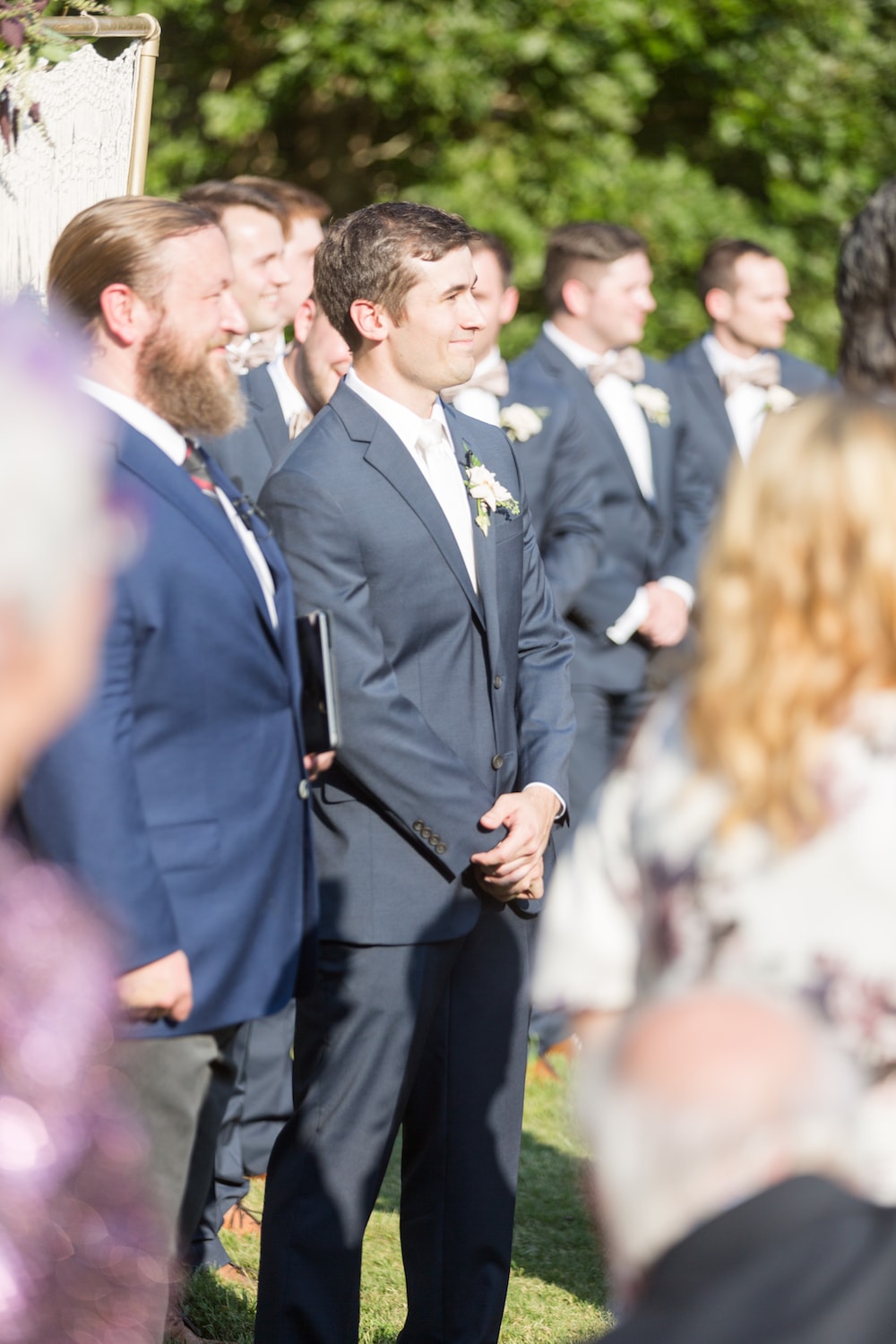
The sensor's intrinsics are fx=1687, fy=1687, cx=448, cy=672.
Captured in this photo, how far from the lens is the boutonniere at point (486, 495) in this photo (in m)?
3.76

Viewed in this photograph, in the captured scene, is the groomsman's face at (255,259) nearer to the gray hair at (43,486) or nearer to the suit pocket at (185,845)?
the suit pocket at (185,845)

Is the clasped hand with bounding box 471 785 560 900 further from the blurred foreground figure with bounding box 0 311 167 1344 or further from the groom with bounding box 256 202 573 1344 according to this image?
the blurred foreground figure with bounding box 0 311 167 1344

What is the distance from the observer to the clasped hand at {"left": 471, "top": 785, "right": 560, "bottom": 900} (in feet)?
11.7

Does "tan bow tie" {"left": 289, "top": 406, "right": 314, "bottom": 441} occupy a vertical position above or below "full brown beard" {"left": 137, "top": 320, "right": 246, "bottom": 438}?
below

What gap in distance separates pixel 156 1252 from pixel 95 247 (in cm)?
172

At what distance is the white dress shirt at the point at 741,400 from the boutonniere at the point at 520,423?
148 centimetres

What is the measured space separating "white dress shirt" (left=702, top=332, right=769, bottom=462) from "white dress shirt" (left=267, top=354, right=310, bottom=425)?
3.01 m

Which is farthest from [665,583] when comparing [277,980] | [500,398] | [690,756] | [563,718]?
[690,756]

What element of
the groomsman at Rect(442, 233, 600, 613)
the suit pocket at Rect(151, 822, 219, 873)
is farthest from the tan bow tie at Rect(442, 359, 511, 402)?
the suit pocket at Rect(151, 822, 219, 873)

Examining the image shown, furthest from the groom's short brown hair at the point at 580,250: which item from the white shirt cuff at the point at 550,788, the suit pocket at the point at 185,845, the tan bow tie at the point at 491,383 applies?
the suit pocket at the point at 185,845

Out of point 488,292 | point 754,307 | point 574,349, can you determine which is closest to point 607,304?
point 574,349

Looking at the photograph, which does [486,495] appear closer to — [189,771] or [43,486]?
[189,771]

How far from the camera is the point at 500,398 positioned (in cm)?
651

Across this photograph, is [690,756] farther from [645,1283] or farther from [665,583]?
[665,583]
